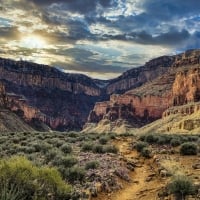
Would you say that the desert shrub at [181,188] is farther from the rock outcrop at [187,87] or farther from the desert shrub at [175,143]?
the rock outcrop at [187,87]

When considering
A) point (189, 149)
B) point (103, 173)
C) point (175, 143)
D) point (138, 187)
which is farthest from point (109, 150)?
point (138, 187)

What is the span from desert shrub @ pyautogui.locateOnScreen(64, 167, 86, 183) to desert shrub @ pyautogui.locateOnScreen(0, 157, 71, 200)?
2.47 metres

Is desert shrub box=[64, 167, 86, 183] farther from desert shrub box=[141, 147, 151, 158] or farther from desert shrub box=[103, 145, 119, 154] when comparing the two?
desert shrub box=[141, 147, 151, 158]

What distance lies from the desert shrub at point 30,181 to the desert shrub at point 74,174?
247cm

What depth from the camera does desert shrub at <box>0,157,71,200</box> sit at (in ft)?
38.8

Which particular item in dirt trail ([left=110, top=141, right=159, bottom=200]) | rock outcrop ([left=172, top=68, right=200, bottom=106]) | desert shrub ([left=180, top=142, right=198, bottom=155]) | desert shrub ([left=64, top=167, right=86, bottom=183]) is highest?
rock outcrop ([left=172, top=68, right=200, bottom=106])

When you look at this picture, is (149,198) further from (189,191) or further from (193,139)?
(193,139)

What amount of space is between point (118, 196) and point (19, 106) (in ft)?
535

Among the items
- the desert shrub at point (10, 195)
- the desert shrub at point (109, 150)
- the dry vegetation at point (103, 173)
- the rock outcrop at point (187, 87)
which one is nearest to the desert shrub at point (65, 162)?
the dry vegetation at point (103, 173)

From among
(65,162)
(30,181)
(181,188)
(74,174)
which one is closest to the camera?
(30,181)

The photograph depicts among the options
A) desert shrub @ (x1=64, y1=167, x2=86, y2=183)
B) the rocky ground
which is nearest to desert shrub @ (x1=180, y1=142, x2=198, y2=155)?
the rocky ground

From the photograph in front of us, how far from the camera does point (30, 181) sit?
12.2 meters

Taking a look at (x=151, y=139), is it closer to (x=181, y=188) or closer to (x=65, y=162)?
(x=65, y=162)

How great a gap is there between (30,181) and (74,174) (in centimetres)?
386
